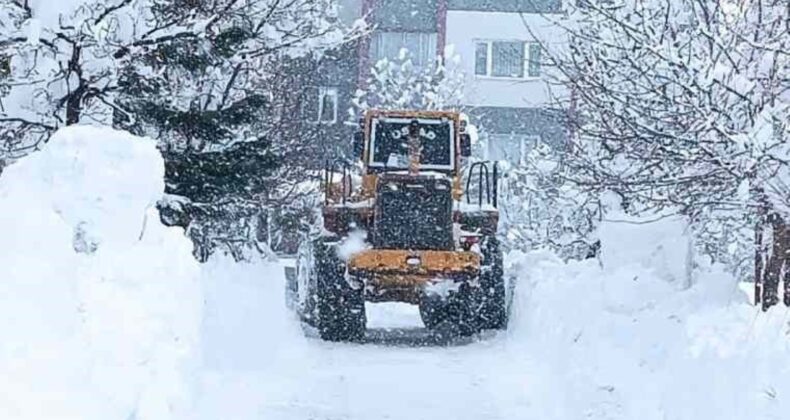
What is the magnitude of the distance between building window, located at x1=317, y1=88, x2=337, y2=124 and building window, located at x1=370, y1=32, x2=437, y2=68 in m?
2.28

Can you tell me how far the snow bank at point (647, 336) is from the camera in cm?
787

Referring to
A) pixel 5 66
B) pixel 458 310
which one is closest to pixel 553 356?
pixel 458 310

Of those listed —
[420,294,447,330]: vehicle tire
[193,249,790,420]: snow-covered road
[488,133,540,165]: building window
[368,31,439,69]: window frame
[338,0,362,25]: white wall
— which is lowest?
[488,133,540,165]: building window

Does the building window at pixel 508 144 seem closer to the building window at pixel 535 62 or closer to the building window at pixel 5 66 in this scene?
the building window at pixel 535 62

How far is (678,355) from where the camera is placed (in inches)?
368

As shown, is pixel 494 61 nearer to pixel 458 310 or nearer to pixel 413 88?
pixel 413 88

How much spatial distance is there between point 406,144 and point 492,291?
6.73 ft

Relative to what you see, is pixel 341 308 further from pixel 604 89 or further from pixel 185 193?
pixel 604 89

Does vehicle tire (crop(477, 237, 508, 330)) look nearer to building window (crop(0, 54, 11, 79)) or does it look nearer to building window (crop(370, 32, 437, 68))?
building window (crop(0, 54, 11, 79))

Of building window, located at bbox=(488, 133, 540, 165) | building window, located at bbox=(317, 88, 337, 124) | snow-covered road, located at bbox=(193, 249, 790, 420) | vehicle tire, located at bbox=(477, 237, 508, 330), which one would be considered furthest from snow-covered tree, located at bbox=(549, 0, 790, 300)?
building window, located at bbox=(488, 133, 540, 165)

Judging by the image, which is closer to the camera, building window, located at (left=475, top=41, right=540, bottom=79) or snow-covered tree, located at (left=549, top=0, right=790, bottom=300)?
snow-covered tree, located at (left=549, top=0, right=790, bottom=300)

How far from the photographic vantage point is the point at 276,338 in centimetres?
1474

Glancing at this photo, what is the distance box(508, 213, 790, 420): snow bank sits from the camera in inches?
310

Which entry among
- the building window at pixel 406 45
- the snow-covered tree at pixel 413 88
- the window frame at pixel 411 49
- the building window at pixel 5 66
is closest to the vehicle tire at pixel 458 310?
the building window at pixel 5 66
